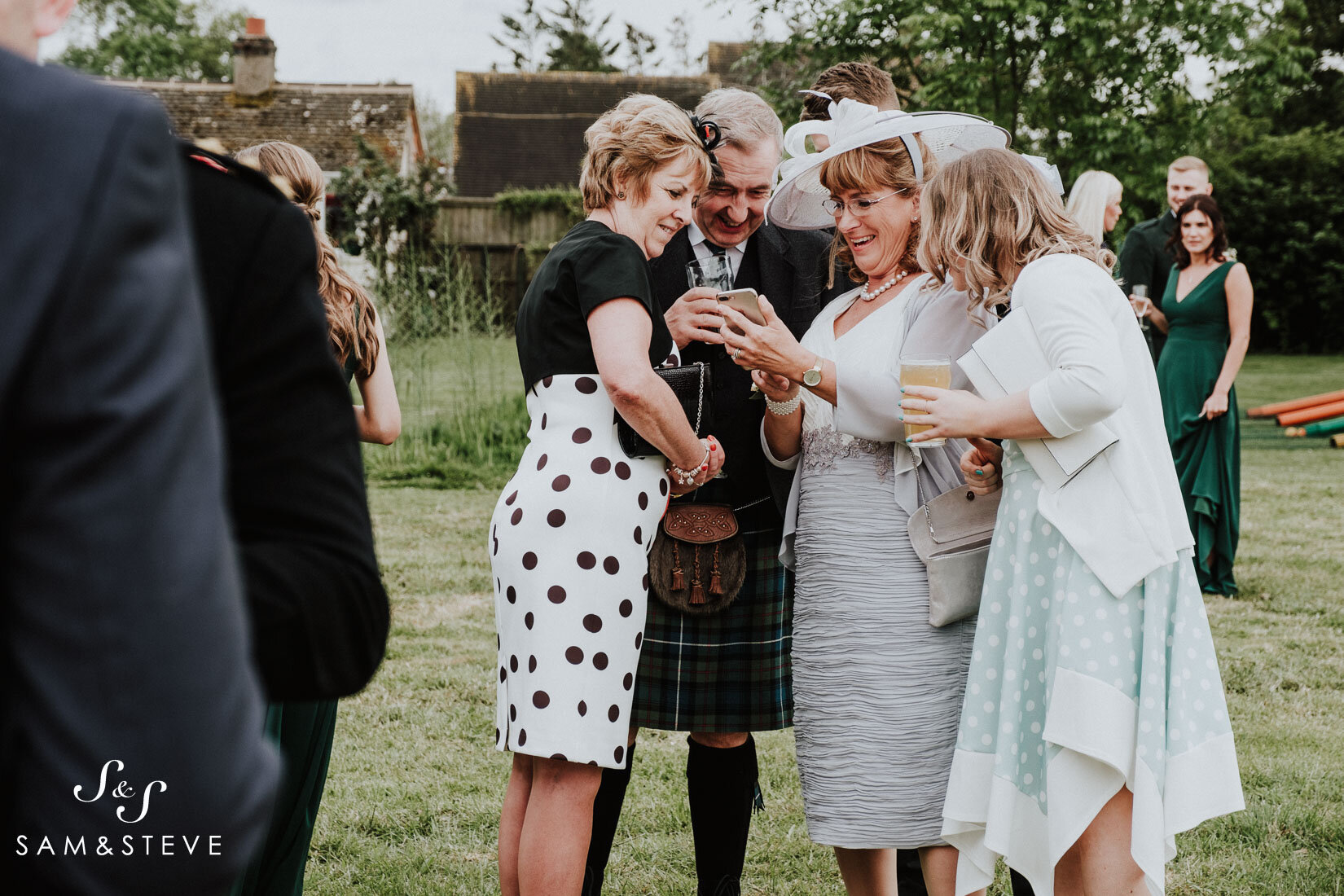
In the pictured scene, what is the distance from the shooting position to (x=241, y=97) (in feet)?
100

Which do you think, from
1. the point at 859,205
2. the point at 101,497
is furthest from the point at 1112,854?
the point at 101,497

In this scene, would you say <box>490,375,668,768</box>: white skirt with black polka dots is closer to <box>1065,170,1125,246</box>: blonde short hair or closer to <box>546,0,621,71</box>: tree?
<box>1065,170,1125,246</box>: blonde short hair

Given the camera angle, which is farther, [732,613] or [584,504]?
[732,613]

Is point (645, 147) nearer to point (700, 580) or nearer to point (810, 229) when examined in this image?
point (810, 229)

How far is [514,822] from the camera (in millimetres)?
2672

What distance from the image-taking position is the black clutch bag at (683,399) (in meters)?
2.66

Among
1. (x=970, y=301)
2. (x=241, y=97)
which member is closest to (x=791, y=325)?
(x=970, y=301)

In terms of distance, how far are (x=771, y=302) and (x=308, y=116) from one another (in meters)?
29.5

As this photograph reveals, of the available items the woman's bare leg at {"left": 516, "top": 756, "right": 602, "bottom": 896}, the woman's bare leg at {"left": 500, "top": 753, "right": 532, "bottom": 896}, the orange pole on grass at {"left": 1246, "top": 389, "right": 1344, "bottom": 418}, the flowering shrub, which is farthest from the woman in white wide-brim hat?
the flowering shrub

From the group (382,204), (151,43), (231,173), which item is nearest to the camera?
(231,173)

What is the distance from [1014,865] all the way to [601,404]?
130 centimetres

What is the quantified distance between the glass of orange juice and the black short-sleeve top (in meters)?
0.56

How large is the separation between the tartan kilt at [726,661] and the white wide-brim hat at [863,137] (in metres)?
0.92

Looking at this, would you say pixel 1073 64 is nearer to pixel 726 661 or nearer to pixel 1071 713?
pixel 726 661
